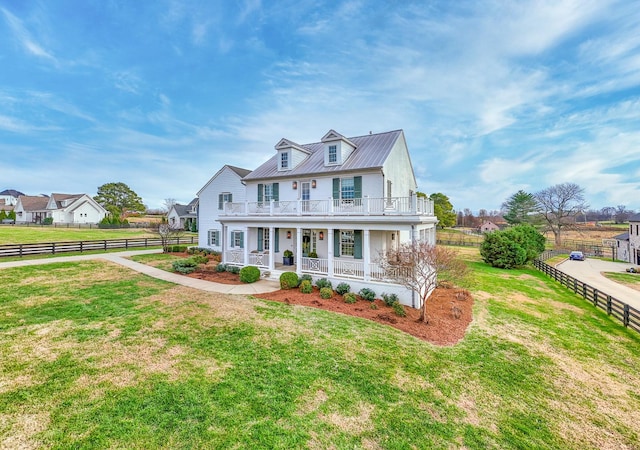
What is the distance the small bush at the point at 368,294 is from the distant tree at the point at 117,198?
70.8m

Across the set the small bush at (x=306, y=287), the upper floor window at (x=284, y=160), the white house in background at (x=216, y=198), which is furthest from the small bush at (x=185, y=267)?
the upper floor window at (x=284, y=160)

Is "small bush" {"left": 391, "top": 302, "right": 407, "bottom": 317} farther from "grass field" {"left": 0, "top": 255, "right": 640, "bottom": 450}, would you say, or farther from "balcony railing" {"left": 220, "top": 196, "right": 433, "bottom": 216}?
"balcony railing" {"left": 220, "top": 196, "right": 433, "bottom": 216}

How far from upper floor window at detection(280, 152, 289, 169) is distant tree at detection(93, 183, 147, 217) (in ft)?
207

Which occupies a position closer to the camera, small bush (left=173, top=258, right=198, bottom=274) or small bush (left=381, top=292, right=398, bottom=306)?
small bush (left=381, top=292, right=398, bottom=306)

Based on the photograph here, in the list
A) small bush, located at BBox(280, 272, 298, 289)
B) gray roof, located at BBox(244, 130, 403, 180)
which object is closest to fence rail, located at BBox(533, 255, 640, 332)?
gray roof, located at BBox(244, 130, 403, 180)

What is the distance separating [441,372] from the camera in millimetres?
6773

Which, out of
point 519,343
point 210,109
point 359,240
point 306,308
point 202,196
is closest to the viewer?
point 519,343

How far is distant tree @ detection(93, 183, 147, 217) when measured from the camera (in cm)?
6106

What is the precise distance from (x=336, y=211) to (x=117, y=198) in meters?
70.6

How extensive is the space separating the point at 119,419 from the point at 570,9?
77.1 ft

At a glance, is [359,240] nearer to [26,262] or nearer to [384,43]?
[384,43]

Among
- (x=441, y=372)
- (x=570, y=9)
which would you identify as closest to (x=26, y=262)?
(x=441, y=372)

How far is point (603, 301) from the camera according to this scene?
1377cm

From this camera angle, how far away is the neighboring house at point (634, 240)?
31.6 m
